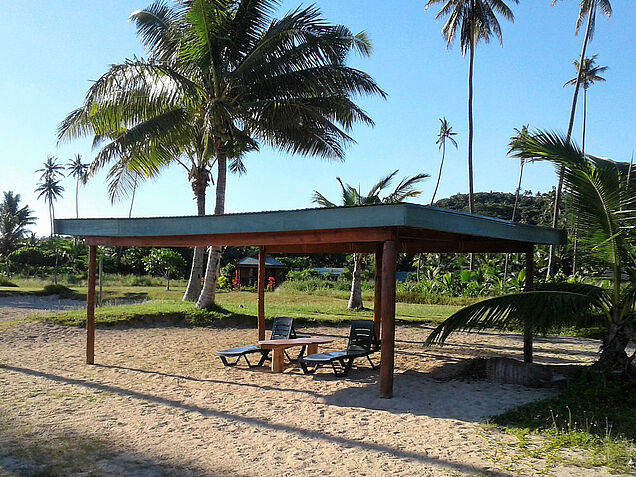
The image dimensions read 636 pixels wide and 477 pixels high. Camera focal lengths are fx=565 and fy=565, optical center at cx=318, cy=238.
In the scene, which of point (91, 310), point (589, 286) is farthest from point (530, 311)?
point (91, 310)

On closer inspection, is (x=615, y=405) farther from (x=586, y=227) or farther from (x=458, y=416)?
(x=586, y=227)

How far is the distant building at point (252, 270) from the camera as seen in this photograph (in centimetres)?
3934

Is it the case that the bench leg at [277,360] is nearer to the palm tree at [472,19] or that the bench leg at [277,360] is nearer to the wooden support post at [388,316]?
the wooden support post at [388,316]

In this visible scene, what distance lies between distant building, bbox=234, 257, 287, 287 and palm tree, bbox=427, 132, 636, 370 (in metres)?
31.6

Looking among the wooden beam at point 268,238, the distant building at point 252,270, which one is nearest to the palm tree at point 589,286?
the wooden beam at point 268,238

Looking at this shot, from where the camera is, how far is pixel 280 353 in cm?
975

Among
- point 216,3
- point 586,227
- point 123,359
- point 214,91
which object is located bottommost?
point 123,359

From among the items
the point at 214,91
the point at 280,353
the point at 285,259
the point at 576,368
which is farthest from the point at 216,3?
the point at 285,259

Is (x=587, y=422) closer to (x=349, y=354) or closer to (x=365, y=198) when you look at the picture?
(x=349, y=354)

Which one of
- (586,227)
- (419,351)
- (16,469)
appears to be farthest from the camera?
(419,351)

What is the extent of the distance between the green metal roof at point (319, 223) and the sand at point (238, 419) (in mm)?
2332

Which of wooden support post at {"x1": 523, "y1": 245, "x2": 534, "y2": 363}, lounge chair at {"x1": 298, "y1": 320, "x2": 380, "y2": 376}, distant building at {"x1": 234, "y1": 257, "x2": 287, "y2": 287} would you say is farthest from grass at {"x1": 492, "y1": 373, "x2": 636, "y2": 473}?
distant building at {"x1": 234, "y1": 257, "x2": 287, "y2": 287}

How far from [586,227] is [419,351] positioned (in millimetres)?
4948

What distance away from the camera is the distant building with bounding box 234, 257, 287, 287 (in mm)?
39344
